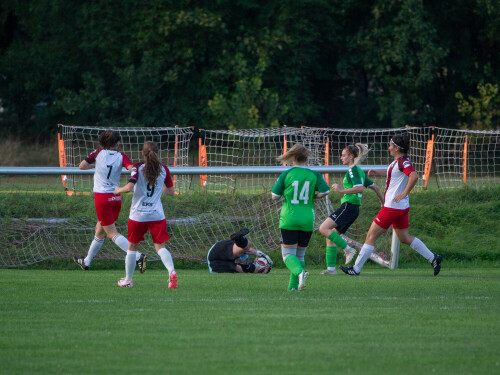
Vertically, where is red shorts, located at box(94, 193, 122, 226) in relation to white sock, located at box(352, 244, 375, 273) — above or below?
above

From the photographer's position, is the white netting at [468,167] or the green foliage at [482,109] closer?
the white netting at [468,167]

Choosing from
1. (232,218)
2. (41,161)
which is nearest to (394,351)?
(232,218)

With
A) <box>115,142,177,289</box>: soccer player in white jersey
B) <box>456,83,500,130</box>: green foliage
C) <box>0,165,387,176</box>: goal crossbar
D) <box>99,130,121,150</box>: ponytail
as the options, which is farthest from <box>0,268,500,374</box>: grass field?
<box>456,83,500,130</box>: green foliage

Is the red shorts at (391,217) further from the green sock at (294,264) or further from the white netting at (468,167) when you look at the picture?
the white netting at (468,167)

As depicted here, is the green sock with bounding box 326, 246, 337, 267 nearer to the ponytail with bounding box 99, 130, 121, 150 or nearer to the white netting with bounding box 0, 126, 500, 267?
the white netting with bounding box 0, 126, 500, 267

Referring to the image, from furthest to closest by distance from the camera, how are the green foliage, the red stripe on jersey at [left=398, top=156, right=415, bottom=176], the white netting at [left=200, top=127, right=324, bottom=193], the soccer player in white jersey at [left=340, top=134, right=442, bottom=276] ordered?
the green foliage, the white netting at [left=200, top=127, right=324, bottom=193], the soccer player in white jersey at [left=340, top=134, right=442, bottom=276], the red stripe on jersey at [left=398, top=156, right=415, bottom=176]

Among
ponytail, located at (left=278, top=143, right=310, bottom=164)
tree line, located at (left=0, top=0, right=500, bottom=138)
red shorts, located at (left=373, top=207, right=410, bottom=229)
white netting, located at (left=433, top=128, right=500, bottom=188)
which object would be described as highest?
tree line, located at (left=0, top=0, right=500, bottom=138)

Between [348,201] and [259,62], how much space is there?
24151 mm

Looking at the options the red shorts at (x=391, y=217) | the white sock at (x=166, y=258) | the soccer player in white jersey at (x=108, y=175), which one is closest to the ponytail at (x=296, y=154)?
the white sock at (x=166, y=258)

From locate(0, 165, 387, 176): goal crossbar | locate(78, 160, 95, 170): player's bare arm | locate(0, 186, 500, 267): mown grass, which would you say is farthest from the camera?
locate(0, 186, 500, 267): mown grass

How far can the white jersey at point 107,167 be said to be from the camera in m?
10.9

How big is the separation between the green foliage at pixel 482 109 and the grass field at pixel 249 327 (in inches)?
979

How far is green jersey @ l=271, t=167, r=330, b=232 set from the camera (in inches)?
359

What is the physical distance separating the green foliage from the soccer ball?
23405mm
